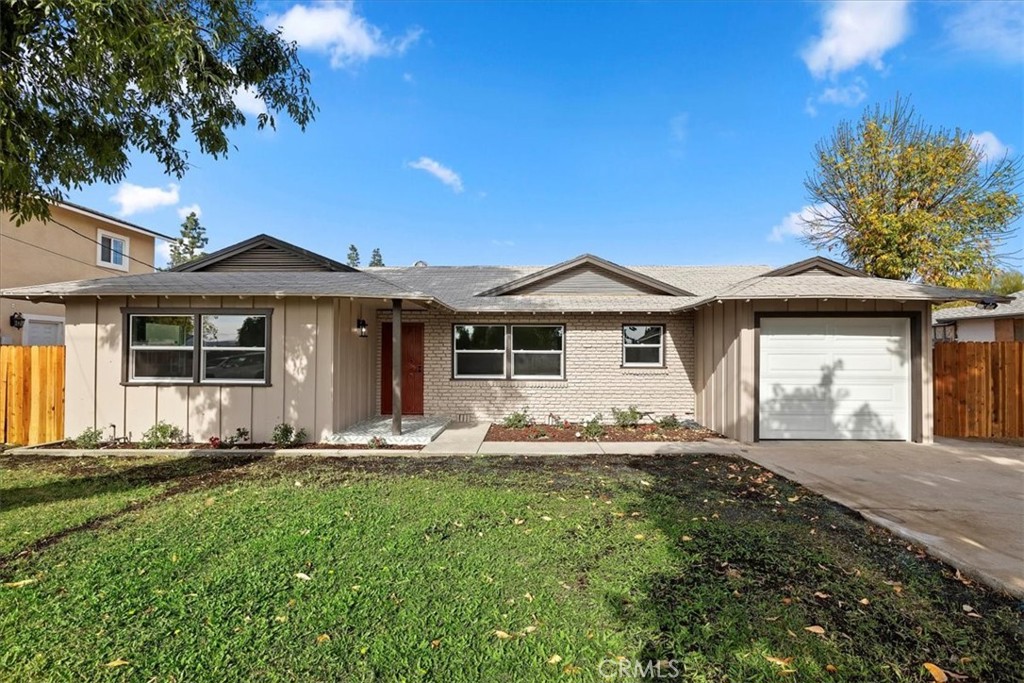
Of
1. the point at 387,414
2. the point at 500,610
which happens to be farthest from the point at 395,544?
the point at 387,414

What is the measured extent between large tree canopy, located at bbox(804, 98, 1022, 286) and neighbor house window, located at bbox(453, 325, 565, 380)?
42.0ft

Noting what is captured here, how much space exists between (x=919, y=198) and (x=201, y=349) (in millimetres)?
22076

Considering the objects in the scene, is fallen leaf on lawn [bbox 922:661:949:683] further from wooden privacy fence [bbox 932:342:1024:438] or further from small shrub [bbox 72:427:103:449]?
small shrub [bbox 72:427:103:449]

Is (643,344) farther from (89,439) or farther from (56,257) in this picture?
(56,257)

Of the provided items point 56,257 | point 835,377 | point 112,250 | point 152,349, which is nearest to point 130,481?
point 152,349

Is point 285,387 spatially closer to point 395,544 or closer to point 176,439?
point 176,439

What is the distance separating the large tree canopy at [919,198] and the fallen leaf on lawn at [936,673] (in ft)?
55.9

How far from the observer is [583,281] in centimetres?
1220

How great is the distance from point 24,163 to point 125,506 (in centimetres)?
400

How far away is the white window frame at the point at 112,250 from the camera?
16.7 meters

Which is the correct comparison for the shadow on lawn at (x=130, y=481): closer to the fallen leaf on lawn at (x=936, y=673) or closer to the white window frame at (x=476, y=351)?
the white window frame at (x=476, y=351)

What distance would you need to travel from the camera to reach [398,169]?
15.7 m

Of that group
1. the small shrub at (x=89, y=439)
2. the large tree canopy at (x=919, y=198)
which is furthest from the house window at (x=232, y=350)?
the large tree canopy at (x=919, y=198)

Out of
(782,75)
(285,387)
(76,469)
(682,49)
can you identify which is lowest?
(76,469)
